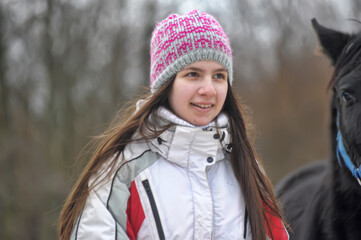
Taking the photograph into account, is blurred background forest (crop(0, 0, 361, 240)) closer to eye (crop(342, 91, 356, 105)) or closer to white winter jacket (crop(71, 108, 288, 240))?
eye (crop(342, 91, 356, 105))

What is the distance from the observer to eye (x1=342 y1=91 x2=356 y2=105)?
196cm

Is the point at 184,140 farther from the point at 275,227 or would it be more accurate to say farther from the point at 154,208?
the point at 275,227

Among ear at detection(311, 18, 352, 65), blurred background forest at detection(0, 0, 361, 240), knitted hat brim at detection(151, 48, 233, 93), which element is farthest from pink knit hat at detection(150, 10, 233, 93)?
blurred background forest at detection(0, 0, 361, 240)

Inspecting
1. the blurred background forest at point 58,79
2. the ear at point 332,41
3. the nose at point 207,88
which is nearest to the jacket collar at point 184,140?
the nose at point 207,88

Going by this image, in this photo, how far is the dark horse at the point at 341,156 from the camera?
1.94 m

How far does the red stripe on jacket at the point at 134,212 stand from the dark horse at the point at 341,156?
1.13 metres

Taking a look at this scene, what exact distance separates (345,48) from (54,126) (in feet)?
21.2

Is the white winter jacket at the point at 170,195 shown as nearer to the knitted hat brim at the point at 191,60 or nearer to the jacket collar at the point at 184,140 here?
the jacket collar at the point at 184,140

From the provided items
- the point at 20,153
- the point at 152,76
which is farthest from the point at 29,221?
the point at 152,76

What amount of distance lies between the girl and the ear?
0.97 m

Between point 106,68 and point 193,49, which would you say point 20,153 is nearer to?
point 106,68

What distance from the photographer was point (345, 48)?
2.20 metres

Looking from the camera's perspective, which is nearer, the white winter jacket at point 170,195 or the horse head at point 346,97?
the white winter jacket at point 170,195

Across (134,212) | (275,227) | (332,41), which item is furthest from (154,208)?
(332,41)
